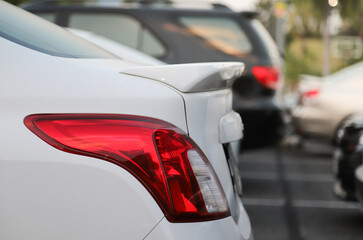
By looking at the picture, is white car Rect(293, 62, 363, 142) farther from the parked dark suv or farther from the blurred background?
the blurred background

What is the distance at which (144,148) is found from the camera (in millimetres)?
2211

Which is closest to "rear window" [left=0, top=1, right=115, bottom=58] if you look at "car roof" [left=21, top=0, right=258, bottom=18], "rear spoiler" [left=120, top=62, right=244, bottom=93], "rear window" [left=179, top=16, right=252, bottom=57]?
"rear spoiler" [left=120, top=62, right=244, bottom=93]

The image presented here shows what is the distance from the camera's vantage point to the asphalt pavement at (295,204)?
225 inches

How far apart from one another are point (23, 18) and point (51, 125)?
2.84 feet

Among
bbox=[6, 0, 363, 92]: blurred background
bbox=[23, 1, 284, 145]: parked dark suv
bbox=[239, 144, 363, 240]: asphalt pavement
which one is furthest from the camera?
bbox=[6, 0, 363, 92]: blurred background

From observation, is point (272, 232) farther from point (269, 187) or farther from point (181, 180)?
point (181, 180)

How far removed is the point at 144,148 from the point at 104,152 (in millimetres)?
117

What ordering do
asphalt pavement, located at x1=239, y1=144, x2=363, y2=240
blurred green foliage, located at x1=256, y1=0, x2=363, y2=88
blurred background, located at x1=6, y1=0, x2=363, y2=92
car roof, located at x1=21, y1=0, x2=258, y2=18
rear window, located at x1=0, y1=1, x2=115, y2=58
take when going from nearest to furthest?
rear window, located at x1=0, y1=1, x2=115, y2=58
asphalt pavement, located at x1=239, y1=144, x2=363, y2=240
car roof, located at x1=21, y1=0, x2=258, y2=18
blurred background, located at x1=6, y1=0, x2=363, y2=92
blurred green foliage, located at x1=256, y1=0, x2=363, y2=88

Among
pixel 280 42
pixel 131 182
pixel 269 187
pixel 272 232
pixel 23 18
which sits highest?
pixel 23 18

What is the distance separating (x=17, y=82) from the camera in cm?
222

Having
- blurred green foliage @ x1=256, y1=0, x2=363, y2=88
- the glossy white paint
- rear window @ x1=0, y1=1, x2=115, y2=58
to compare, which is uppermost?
rear window @ x1=0, y1=1, x2=115, y2=58

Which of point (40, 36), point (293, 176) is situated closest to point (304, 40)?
point (293, 176)

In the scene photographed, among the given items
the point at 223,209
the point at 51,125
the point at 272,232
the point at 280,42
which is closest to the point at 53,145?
the point at 51,125

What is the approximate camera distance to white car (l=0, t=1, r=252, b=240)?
2.13 metres
